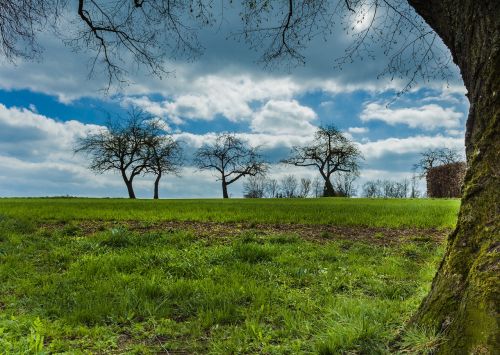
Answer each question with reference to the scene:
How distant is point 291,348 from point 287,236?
5.42 meters

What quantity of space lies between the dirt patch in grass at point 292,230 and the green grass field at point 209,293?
198mm

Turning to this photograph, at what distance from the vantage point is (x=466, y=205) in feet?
9.91

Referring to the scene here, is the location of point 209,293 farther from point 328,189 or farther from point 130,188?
point 328,189

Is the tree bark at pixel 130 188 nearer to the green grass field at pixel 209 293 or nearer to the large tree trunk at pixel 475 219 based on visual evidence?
the green grass field at pixel 209 293

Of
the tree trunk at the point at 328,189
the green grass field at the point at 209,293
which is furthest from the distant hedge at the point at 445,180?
the green grass field at the point at 209,293

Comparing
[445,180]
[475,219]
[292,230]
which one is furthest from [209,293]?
[445,180]

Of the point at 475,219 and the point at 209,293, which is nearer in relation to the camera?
the point at 475,219

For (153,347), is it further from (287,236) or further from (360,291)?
(287,236)

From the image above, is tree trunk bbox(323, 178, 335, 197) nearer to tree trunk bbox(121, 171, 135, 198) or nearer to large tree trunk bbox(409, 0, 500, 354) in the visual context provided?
tree trunk bbox(121, 171, 135, 198)

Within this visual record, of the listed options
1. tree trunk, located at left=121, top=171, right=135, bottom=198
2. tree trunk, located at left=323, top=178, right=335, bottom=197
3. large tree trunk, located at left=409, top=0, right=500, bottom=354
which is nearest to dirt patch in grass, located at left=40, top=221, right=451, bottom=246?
large tree trunk, located at left=409, top=0, right=500, bottom=354

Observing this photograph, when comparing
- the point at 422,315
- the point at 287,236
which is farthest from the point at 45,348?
the point at 287,236

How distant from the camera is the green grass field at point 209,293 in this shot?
341 cm

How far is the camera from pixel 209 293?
4648 mm

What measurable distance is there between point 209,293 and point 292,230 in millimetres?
5868
